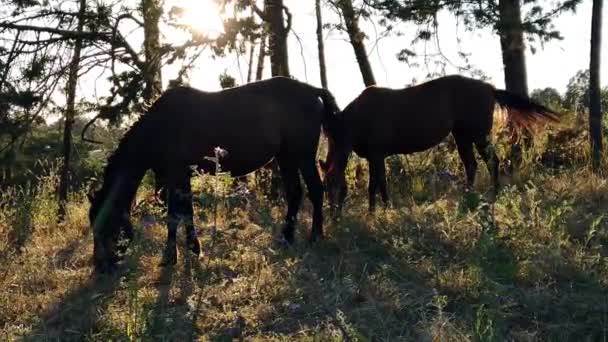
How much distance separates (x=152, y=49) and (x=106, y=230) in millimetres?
3994

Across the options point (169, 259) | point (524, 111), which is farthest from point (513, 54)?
point (169, 259)

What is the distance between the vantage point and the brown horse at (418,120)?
794 centimetres

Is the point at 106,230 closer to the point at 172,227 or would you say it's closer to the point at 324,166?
the point at 172,227

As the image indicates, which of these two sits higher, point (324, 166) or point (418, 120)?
point (418, 120)

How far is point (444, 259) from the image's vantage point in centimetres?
521

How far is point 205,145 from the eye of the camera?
20.2ft

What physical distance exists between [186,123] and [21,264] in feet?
6.88

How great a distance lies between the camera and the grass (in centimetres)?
390

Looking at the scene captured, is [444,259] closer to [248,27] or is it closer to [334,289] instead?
[334,289]

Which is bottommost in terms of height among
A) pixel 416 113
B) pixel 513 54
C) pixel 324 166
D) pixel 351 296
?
pixel 351 296

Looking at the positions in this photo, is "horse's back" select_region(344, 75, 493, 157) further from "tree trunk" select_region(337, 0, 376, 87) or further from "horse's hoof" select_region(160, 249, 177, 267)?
"horse's hoof" select_region(160, 249, 177, 267)

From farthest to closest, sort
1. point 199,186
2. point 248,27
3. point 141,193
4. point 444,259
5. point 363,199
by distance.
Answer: point 141,193 < point 363,199 < point 248,27 < point 444,259 < point 199,186

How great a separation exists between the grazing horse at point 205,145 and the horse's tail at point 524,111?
2.82 m

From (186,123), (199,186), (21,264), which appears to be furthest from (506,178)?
(21,264)
